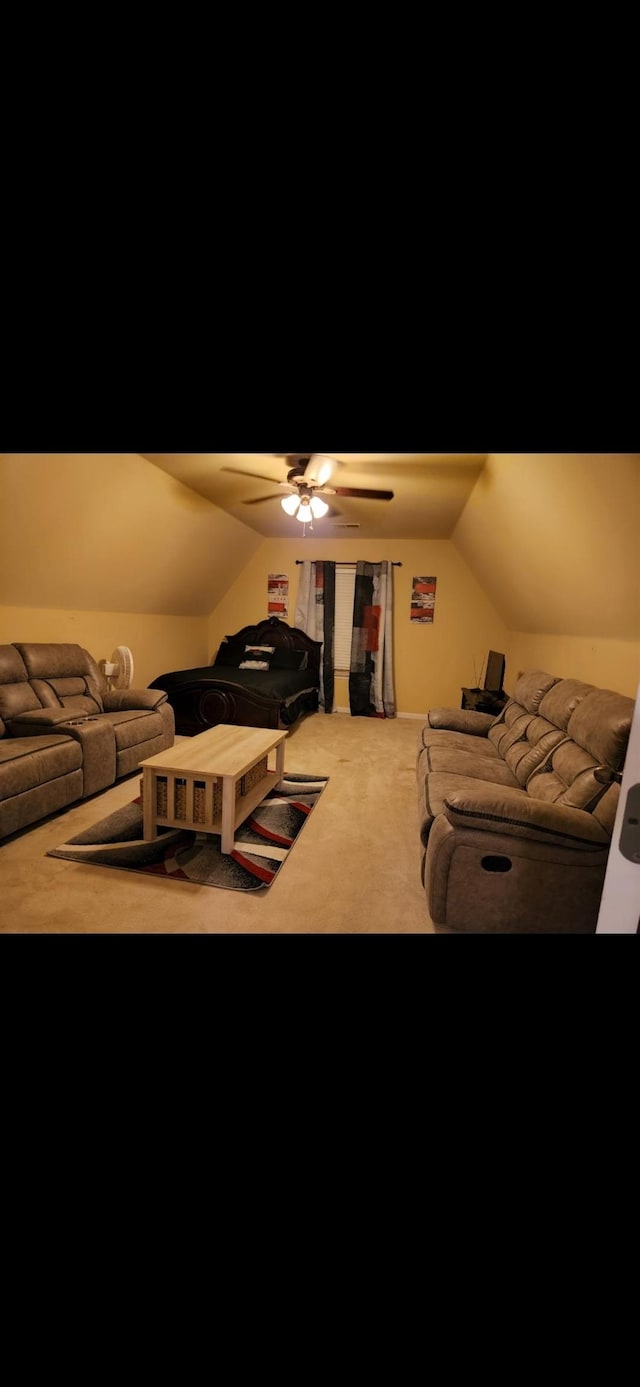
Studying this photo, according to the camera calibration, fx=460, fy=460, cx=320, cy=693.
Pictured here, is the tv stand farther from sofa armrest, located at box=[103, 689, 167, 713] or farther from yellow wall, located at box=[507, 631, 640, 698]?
sofa armrest, located at box=[103, 689, 167, 713]

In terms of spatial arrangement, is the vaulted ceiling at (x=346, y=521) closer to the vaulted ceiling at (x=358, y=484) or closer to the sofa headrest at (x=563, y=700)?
the vaulted ceiling at (x=358, y=484)

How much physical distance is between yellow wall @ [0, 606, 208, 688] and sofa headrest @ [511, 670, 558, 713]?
3623mm

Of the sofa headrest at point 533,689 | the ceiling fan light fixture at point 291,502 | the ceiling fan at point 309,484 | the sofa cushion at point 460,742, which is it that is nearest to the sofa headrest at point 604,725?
the sofa headrest at point 533,689

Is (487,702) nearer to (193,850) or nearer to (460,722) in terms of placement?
(460,722)

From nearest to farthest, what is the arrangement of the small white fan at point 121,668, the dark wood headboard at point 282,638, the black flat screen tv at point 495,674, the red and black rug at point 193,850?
the red and black rug at point 193,850 < the small white fan at point 121,668 < the black flat screen tv at point 495,674 < the dark wood headboard at point 282,638

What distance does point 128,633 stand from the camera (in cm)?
460

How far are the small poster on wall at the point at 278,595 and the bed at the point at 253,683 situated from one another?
0.24 meters

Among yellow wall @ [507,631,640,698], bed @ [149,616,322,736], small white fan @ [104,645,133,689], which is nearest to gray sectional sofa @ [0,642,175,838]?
small white fan @ [104,645,133,689]

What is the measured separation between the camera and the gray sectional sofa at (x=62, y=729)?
8.12 ft

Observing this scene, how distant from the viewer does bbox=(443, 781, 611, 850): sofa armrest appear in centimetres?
170

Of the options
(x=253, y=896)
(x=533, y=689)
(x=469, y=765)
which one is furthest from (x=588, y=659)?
(x=253, y=896)

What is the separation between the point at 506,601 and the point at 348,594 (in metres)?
1.94
